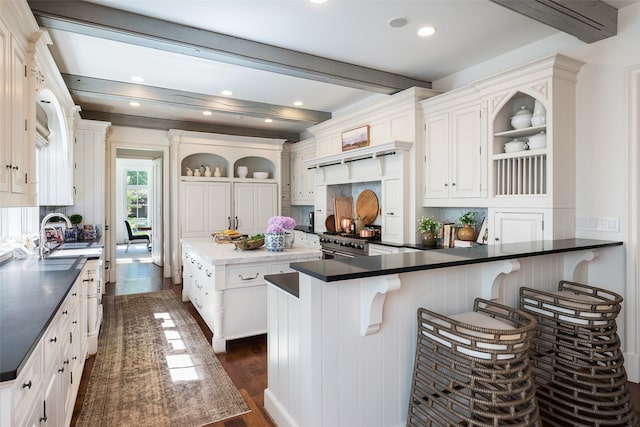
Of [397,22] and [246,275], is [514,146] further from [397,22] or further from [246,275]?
[246,275]

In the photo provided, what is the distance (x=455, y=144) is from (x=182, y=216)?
4.34m

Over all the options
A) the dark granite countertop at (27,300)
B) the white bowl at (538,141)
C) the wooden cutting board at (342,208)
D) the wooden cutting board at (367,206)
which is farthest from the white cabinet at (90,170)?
the white bowl at (538,141)

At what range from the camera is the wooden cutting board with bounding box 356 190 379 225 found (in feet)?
16.1

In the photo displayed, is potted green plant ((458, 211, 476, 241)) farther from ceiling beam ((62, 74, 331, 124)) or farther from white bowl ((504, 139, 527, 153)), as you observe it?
ceiling beam ((62, 74, 331, 124))

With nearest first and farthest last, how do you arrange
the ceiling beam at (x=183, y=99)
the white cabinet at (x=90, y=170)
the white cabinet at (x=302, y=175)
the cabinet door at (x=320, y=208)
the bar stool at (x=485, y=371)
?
the bar stool at (x=485, y=371) → the ceiling beam at (x=183, y=99) → the white cabinet at (x=90, y=170) → the cabinet door at (x=320, y=208) → the white cabinet at (x=302, y=175)

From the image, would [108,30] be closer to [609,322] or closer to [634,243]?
[609,322]

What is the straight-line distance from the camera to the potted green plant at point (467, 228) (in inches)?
140

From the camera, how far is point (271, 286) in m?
2.19

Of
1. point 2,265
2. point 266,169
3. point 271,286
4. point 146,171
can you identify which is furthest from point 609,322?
point 146,171

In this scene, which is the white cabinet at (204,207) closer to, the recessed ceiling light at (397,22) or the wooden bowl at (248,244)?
the wooden bowl at (248,244)

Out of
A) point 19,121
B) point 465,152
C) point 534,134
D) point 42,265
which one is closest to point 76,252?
point 42,265

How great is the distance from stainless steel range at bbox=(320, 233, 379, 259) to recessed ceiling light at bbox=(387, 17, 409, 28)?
229cm

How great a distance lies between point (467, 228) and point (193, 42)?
9.69 feet

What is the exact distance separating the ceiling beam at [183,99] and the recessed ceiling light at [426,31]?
105 inches
